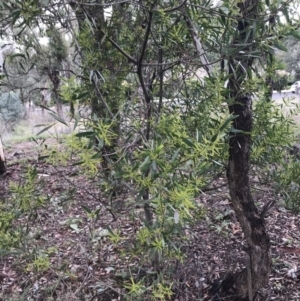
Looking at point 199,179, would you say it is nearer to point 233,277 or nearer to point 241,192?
point 241,192

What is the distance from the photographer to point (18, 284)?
1932 millimetres

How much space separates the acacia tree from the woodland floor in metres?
0.21

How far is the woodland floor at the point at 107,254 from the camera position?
1.44 m

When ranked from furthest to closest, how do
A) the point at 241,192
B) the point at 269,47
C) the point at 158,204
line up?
the point at 241,192 < the point at 269,47 < the point at 158,204

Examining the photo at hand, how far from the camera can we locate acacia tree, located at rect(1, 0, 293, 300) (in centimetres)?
100

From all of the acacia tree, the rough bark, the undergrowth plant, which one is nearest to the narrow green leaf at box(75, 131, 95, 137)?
the acacia tree

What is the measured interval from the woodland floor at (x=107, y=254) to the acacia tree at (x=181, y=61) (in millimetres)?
205

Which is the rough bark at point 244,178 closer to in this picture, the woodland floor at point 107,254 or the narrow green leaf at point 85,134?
the woodland floor at point 107,254

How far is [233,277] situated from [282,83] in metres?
0.82

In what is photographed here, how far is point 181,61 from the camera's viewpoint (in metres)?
1.17

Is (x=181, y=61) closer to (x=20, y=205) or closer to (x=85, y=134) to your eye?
(x=85, y=134)

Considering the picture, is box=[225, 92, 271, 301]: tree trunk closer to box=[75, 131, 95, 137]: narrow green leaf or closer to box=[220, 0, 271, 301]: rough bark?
box=[220, 0, 271, 301]: rough bark

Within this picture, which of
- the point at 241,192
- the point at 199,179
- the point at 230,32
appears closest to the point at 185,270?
the point at 241,192

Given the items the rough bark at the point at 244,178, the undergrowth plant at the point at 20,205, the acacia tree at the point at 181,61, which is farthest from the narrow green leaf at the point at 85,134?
the rough bark at the point at 244,178
